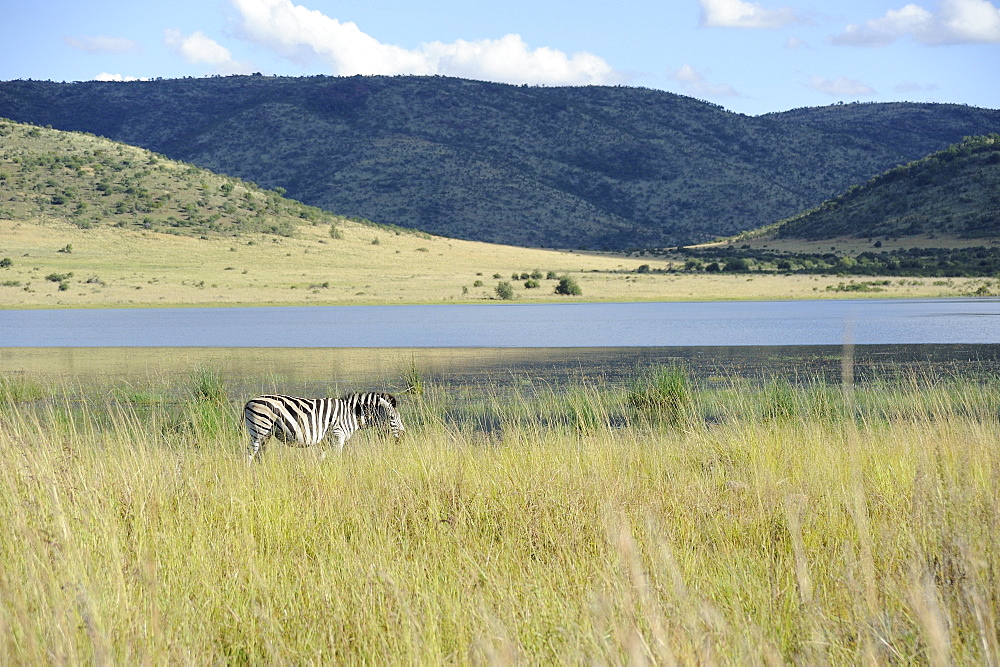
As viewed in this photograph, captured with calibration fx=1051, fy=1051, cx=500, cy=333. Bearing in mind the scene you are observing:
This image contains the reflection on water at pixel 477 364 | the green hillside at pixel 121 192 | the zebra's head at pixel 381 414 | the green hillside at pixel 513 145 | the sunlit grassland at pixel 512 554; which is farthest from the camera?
the green hillside at pixel 513 145

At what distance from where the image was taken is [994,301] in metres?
44.0

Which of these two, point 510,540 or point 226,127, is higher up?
point 226,127

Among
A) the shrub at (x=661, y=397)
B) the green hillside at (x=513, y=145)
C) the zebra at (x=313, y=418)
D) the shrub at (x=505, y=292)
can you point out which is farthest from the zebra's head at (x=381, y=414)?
the green hillside at (x=513, y=145)

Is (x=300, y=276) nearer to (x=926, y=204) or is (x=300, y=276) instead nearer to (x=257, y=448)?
(x=926, y=204)

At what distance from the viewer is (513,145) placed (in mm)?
125750

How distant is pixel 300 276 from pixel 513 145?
72829 mm

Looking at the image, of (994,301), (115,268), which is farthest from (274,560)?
(115,268)

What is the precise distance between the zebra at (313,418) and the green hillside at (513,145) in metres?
92.5

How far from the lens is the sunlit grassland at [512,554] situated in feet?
11.6

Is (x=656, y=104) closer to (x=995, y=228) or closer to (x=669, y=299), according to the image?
(x=995, y=228)

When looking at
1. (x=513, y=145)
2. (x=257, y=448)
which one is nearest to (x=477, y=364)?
(x=257, y=448)

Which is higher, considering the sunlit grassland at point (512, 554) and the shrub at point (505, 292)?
the sunlit grassland at point (512, 554)

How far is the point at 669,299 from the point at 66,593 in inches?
1854

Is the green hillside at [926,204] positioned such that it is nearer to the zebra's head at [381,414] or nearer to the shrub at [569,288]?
the shrub at [569,288]
